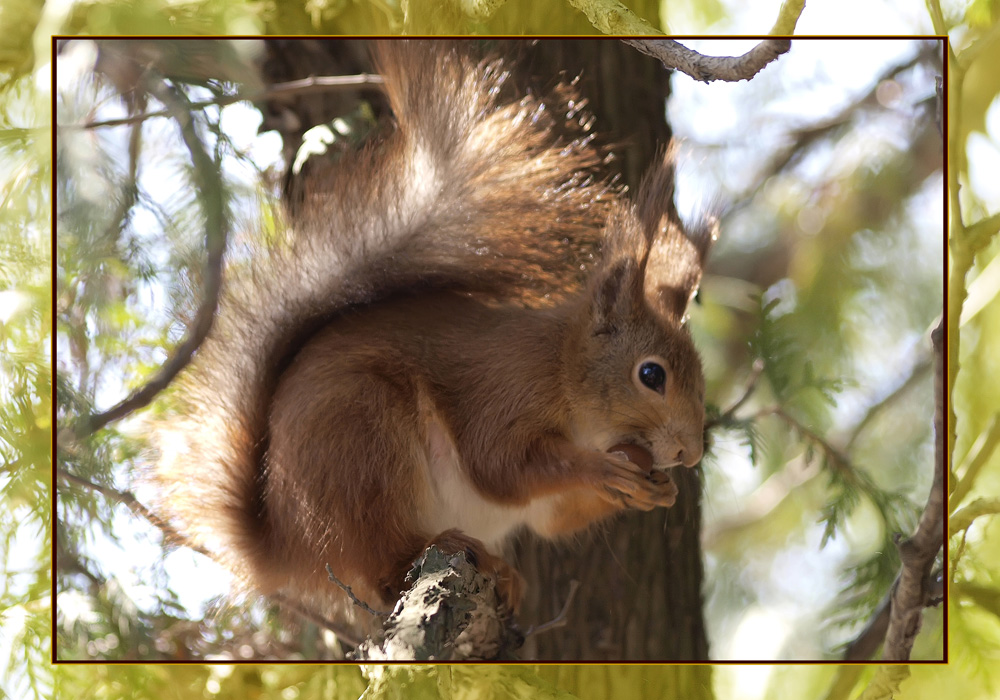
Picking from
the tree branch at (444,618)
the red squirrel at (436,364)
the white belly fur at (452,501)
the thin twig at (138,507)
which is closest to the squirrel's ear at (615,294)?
the red squirrel at (436,364)

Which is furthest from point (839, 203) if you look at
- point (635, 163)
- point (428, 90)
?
point (428, 90)

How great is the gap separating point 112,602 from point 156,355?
18.8 inches

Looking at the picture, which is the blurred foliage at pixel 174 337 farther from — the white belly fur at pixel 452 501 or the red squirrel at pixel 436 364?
the white belly fur at pixel 452 501

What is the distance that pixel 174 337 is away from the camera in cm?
153

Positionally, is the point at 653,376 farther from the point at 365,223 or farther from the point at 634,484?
the point at 365,223

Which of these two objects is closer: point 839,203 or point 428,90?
point 428,90

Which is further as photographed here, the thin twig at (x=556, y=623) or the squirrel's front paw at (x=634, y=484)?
the thin twig at (x=556, y=623)

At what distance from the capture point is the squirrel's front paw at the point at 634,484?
1461mm

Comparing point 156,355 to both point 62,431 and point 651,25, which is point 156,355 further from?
point 651,25

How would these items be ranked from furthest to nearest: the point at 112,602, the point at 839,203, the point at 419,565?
the point at 839,203
the point at 112,602
the point at 419,565

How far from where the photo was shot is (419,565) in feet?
4.73

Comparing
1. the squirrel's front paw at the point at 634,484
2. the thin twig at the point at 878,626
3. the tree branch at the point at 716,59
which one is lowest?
the thin twig at the point at 878,626

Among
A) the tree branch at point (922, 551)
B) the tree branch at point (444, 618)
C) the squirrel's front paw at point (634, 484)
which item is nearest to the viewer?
the tree branch at point (444, 618)

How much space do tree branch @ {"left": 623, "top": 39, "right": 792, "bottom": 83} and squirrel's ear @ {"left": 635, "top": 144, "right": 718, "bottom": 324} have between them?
15 cm
